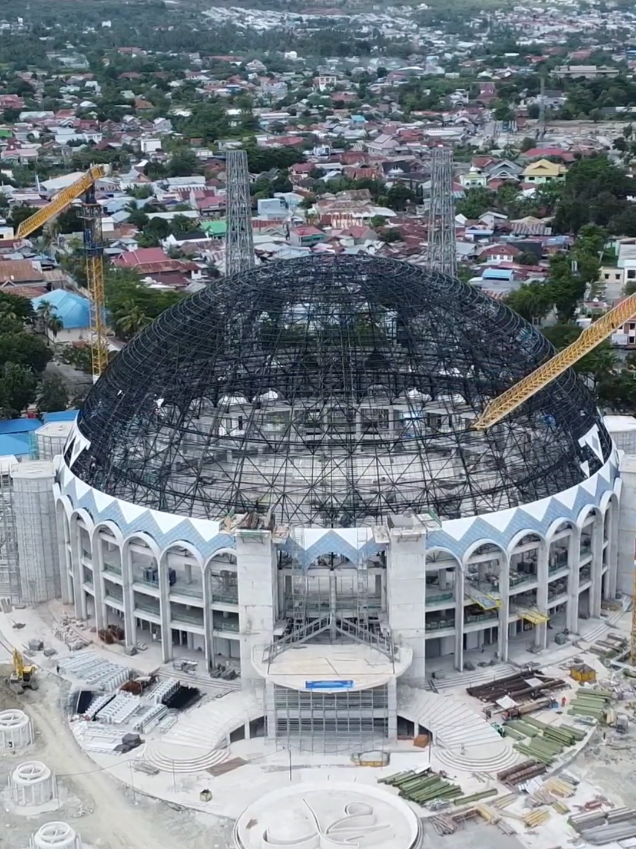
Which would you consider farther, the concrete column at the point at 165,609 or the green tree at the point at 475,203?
the green tree at the point at 475,203

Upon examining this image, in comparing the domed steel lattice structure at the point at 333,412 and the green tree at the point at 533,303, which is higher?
the domed steel lattice structure at the point at 333,412

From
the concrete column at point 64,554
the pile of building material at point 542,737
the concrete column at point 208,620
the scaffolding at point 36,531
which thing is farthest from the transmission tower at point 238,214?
the pile of building material at point 542,737

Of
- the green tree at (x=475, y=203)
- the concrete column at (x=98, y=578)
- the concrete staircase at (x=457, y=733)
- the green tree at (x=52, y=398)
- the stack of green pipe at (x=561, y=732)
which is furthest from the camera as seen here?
the green tree at (x=475, y=203)

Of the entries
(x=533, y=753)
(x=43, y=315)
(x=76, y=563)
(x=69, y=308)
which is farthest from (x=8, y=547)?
(x=69, y=308)

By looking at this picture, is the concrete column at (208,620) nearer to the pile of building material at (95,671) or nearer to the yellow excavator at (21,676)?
the pile of building material at (95,671)

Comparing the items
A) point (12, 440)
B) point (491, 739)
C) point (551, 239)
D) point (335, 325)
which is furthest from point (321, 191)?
point (491, 739)

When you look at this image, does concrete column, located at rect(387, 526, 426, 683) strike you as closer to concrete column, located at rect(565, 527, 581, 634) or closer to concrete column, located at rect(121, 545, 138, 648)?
concrete column, located at rect(565, 527, 581, 634)
